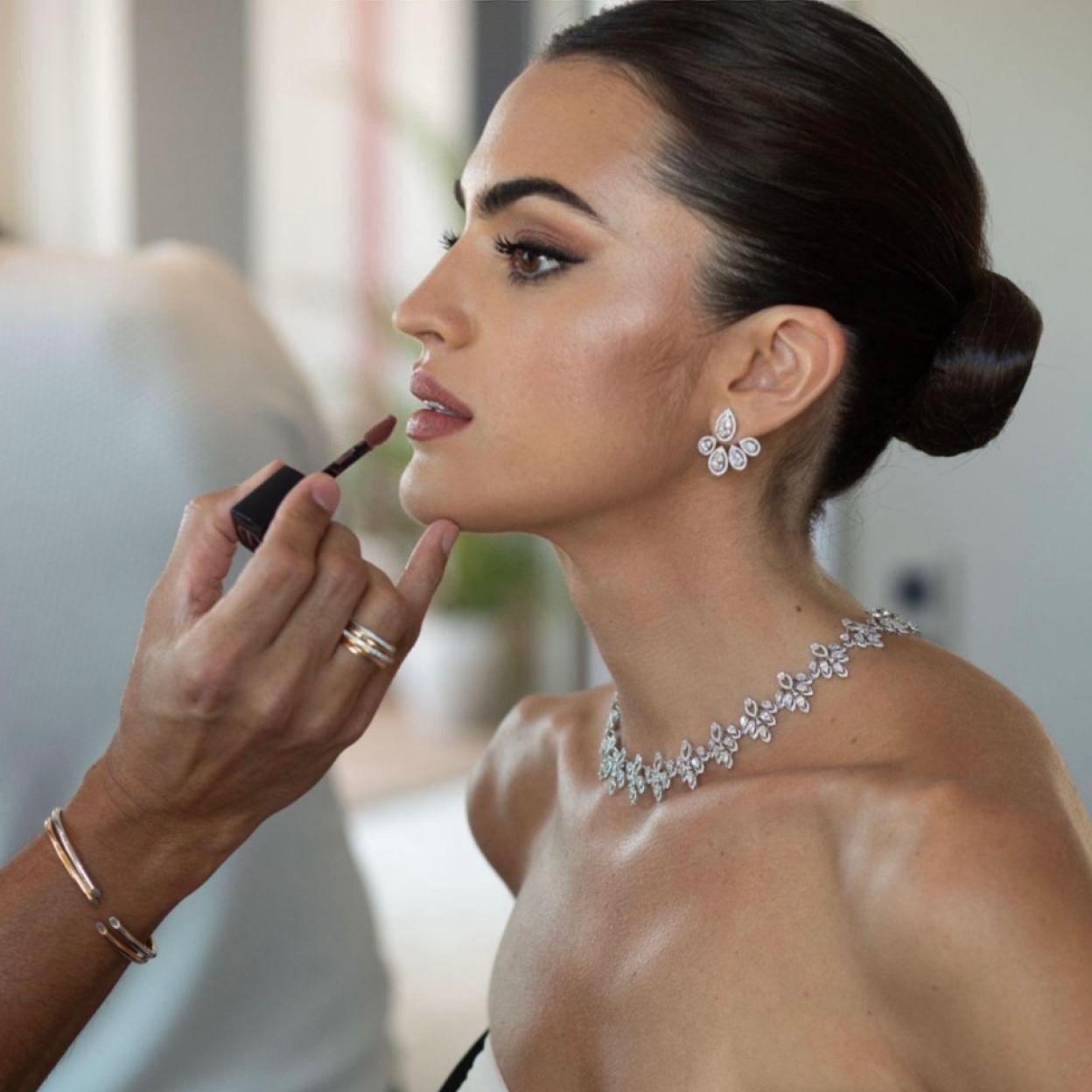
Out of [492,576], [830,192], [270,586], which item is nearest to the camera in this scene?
[270,586]

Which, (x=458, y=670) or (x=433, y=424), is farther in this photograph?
(x=458, y=670)

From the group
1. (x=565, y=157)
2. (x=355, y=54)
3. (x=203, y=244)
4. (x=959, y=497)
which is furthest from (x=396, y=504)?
(x=565, y=157)

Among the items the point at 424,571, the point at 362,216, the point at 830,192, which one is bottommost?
the point at 362,216

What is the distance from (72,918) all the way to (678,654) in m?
0.45

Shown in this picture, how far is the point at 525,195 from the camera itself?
111 centimetres

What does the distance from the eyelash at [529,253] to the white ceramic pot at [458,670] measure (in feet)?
11.4

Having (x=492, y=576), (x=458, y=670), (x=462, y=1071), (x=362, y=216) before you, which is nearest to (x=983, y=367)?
(x=462, y=1071)

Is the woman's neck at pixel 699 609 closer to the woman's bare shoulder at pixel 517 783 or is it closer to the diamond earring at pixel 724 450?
the diamond earring at pixel 724 450

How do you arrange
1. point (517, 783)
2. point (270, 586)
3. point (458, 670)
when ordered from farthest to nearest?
point (458, 670)
point (517, 783)
point (270, 586)

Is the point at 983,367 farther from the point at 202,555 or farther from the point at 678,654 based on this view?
→ the point at 202,555

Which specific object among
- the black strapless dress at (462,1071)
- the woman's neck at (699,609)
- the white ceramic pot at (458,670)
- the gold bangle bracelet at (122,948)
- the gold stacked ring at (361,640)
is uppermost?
the gold stacked ring at (361,640)

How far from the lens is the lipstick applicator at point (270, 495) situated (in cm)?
102

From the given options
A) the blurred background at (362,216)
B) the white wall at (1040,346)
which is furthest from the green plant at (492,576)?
the white wall at (1040,346)

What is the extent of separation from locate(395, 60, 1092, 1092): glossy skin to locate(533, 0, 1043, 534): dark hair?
2 centimetres
